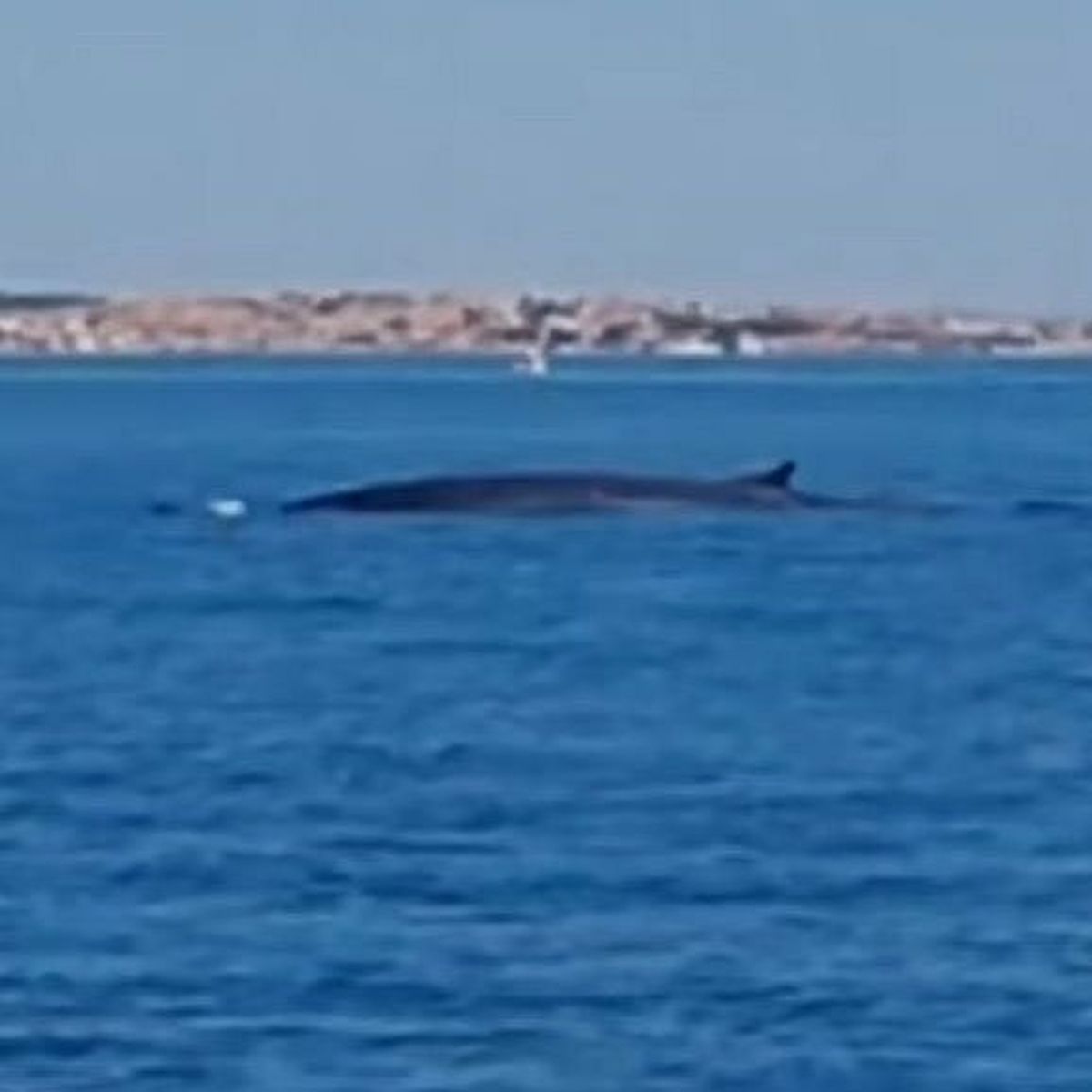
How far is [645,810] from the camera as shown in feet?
109

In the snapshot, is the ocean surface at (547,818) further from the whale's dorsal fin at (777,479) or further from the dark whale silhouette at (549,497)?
the dark whale silhouette at (549,497)

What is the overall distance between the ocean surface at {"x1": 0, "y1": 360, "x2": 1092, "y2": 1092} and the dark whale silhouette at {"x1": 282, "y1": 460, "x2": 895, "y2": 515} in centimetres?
803

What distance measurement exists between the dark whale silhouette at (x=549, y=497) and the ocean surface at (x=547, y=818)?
8.03 meters

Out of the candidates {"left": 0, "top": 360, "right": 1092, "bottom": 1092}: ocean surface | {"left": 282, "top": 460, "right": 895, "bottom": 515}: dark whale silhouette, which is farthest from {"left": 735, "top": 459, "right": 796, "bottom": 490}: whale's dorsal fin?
{"left": 0, "top": 360, "right": 1092, "bottom": 1092}: ocean surface

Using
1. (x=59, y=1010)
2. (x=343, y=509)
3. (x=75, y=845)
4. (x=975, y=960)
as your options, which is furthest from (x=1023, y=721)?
(x=343, y=509)

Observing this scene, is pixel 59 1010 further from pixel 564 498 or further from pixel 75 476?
pixel 75 476

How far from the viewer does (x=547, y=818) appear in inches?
1292

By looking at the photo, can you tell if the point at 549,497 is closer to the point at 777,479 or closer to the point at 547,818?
the point at 777,479

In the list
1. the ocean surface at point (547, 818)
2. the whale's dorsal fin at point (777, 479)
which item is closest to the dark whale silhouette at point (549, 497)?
the whale's dorsal fin at point (777, 479)

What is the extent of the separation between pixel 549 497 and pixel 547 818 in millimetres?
46938

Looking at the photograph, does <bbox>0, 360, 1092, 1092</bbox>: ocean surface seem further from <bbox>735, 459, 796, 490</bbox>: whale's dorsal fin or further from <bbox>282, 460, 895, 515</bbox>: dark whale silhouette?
<bbox>282, 460, 895, 515</bbox>: dark whale silhouette

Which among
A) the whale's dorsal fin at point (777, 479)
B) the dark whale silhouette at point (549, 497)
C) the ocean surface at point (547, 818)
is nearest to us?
the ocean surface at point (547, 818)

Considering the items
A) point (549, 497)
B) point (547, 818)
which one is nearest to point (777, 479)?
point (549, 497)

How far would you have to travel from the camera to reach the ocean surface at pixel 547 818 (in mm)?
24062
